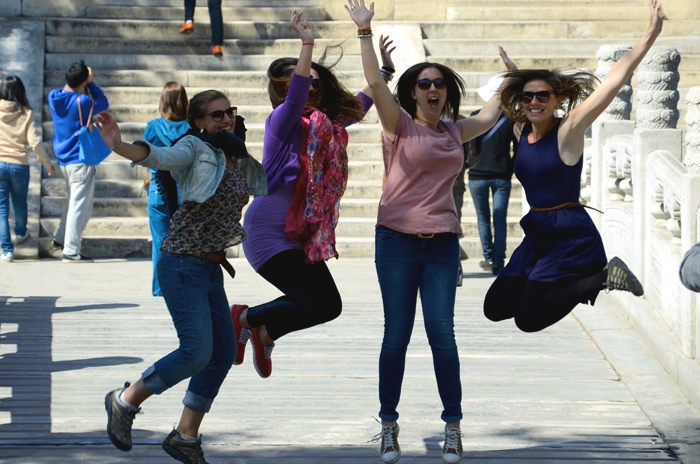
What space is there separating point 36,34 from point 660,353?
11.5 m

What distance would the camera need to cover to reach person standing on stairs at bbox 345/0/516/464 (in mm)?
4855

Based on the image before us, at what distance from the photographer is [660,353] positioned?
7.01 meters

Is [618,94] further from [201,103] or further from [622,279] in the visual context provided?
[201,103]

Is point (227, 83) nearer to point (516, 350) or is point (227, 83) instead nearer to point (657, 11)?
point (516, 350)

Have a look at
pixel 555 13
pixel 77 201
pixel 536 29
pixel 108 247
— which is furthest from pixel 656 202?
pixel 555 13

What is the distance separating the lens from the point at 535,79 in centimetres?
521

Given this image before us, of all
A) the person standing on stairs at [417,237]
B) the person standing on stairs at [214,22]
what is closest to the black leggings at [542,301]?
the person standing on stairs at [417,237]

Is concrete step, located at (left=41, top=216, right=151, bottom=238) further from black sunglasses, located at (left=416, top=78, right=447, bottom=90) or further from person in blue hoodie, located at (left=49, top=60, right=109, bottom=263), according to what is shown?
black sunglasses, located at (left=416, top=78, right=447, bottom=90)

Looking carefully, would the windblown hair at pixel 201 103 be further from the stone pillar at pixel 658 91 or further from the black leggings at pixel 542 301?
the stone pillar at pixel 658 91

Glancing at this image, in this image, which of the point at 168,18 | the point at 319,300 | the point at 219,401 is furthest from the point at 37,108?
the point at 319,300

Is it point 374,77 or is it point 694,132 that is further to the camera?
point 694,132

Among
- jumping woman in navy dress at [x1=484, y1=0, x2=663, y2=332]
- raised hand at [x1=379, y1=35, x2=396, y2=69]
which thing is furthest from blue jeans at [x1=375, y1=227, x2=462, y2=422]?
raised hand at [x1=379, y1=35, x2=396, y2=69]

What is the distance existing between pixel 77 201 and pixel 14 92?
143 cm

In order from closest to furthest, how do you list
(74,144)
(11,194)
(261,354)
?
1. (261,354)
2. (74,144)
3. (11,194)
